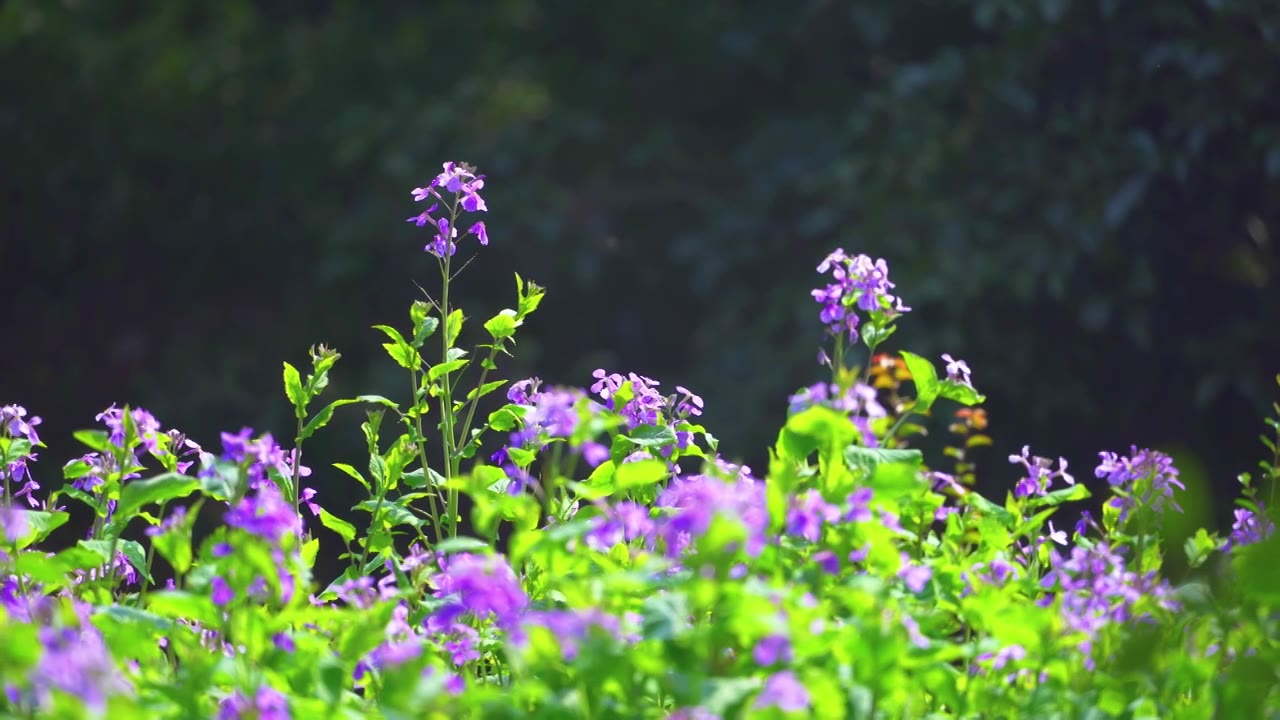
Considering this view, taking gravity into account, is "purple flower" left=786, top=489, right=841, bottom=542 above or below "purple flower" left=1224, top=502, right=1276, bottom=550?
below

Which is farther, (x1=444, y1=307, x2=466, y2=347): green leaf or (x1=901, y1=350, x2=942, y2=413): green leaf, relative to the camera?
(x1=444, y1=307, x2=466, y2=347): green leaf

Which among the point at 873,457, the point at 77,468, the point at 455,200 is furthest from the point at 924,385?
the point at 77,468

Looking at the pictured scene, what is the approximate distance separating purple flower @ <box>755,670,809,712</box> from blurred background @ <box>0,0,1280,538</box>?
415cm

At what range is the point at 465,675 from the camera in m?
1.56

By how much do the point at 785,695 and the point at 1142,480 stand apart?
894 mm

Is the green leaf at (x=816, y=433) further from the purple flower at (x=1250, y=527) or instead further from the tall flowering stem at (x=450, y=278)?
the tall flowering stem at (x=450, y=278)

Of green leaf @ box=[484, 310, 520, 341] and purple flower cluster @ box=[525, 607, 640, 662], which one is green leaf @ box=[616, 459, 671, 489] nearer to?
purple flower cluster @ box=[525, 607, 640, 662]

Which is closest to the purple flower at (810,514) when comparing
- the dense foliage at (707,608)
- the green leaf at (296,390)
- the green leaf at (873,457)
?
the dense foliage at (707,608)

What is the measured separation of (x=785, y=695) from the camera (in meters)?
1.08

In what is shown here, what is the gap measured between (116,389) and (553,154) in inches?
92.2

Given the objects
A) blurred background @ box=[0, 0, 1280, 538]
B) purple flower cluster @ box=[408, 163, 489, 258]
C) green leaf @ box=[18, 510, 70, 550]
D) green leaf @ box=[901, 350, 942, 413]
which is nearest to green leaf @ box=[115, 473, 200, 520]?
green leaf @ box=[18, 510, 70, 550]

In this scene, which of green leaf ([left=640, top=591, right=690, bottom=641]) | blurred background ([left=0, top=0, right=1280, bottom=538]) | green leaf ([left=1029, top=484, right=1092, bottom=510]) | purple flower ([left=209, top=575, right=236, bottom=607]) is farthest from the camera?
blurred background ([left=0, top=0, right=1280, bottom=538])

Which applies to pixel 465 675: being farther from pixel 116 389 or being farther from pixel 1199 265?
pixel 116 389

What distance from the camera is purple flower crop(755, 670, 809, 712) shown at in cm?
108
